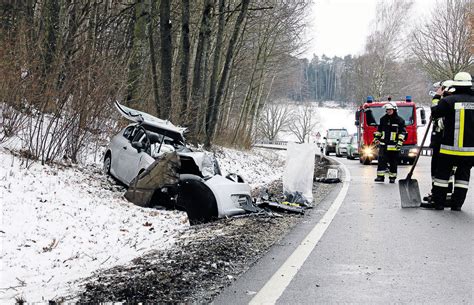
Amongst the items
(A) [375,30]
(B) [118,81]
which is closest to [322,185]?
(B) [118,81]

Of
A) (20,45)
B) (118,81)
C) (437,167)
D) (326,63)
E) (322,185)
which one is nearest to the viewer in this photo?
(437,167)

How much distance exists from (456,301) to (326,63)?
5956 inches

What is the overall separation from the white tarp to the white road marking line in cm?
159

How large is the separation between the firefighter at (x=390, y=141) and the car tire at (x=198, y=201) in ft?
22.8

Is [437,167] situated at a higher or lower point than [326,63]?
lower

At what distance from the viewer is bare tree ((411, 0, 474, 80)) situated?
126ft

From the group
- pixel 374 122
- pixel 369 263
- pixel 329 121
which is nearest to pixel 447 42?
pixel 374 122

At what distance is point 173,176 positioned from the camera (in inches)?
319

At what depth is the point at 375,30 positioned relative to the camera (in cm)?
5312

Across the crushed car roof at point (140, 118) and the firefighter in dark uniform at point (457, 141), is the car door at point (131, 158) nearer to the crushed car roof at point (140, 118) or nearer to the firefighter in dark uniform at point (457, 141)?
the crushed car roof at point (140, 118)

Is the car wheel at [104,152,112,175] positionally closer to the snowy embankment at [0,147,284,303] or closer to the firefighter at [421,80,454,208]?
the snowy embankment at [0,147,284,303]

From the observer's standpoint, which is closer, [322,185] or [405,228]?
[405,228]

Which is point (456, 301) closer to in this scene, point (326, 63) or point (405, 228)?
point (405, 228)

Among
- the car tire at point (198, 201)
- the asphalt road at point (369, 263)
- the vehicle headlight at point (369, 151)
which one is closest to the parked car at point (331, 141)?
the vehicle headlight at point (369, 151)
